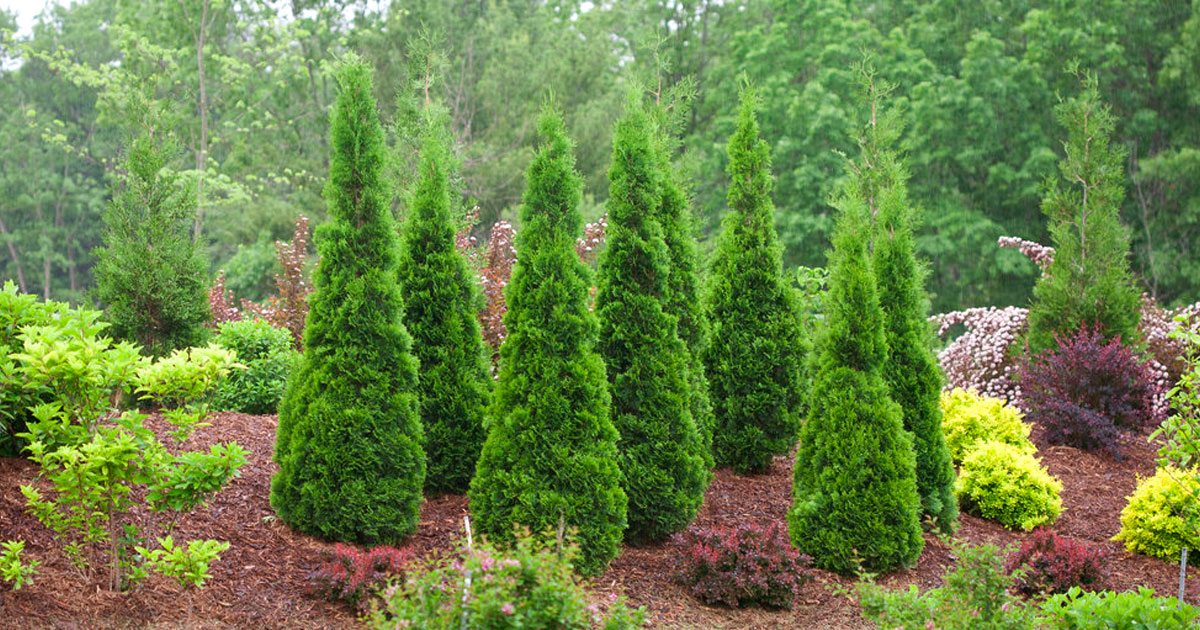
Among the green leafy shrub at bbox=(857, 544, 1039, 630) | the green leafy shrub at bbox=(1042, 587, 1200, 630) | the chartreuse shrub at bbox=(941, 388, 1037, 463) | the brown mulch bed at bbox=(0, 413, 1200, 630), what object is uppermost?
the chartreuse shrub at bbox=(941, 388, 1037, 463)

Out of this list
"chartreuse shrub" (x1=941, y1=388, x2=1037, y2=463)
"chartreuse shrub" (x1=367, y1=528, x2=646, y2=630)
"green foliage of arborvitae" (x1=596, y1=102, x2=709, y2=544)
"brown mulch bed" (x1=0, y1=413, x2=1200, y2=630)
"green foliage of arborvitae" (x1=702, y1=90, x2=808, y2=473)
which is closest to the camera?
"chartreuse shrub" (x1=367, y1=528, x2=646, y2=630)

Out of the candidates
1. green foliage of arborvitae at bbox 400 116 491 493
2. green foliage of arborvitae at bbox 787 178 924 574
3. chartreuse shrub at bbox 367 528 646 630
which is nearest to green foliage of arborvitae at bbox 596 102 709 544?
green foliage of arborvitae at bbox 787 178 924 574

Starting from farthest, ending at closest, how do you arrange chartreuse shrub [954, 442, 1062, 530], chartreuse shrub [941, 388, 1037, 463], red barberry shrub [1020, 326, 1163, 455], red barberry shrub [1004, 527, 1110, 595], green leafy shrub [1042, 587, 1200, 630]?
red barberry shrub [1020, 326, 1163, 455], chartreuse shrub [941, 388, 1037, 463], chartreuse shrub [954, 442, 1062, 530], red barberry shrub [1004, 527, 1110, 595], green leafy shrub [1042, 587, 1200, 630]

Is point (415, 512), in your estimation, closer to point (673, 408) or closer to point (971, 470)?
point (673, 408)

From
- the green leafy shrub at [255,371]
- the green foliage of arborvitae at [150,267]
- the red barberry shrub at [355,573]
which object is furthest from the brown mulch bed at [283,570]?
the green foliage of arborvitae at [150,267]

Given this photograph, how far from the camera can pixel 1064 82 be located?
22156 mm

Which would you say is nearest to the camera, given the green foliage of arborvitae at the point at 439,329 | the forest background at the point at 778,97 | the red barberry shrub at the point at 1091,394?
the green foliage of arborvitae at the point at 439,329

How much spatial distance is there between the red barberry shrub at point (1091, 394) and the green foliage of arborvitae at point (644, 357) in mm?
5388

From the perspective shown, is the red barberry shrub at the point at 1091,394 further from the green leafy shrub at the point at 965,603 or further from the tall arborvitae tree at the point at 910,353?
the green leafy shrub at the point at 965,603

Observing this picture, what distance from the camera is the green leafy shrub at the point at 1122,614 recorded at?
194 inches

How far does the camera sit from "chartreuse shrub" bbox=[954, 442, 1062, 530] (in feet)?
26.8

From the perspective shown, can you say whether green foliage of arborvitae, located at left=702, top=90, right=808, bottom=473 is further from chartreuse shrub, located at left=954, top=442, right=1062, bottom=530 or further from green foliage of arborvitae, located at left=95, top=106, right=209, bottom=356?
green foliage of arborvitae, located at left=95, top=106, right=209, bottom=356

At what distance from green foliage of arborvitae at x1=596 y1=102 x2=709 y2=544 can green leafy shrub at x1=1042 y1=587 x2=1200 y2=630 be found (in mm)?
2529

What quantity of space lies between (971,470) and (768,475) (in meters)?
1.73
